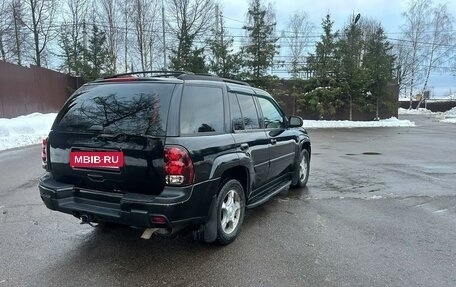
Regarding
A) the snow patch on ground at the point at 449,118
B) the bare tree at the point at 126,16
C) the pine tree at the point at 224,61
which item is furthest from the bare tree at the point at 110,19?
the snow patch on ground at the point at 449,118

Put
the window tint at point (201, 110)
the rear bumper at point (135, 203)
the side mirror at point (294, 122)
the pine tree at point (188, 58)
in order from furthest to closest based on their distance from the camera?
the pine tree at point (188, 58)
the side mirror at point (294, 122)
the window tint at point (201, 110)
the rear bumper at point (135, 203)

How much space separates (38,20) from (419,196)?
111ft

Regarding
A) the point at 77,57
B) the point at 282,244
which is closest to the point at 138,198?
the point at 282,244

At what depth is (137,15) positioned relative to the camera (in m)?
36.3

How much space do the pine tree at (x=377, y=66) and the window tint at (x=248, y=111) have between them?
25301mm

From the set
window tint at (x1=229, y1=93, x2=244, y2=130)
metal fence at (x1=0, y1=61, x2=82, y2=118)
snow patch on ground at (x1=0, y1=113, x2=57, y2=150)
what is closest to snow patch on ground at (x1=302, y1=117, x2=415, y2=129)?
snow patch on ground at (x1=0, y1=113, x2=57, y2=150)

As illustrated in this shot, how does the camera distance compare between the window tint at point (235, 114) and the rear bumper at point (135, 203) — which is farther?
the window tint at point (235, 114)

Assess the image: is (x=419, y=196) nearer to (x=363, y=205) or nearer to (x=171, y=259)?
(x=363, y=205)

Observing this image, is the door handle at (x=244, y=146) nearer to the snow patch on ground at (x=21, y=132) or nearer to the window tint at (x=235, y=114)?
the window tint at (x=235, y=114)

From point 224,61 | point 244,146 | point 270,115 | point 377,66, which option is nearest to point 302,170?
point 270,115

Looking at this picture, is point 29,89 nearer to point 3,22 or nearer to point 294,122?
point 3,22

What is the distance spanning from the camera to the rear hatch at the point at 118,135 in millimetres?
3619

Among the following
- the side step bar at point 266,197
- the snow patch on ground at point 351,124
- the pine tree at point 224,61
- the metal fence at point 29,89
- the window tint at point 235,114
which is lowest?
the side step bar at point 266,197

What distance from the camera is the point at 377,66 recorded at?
28.7m
